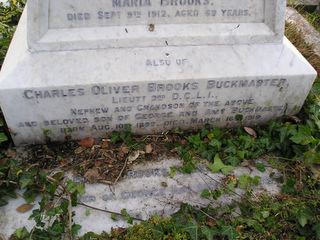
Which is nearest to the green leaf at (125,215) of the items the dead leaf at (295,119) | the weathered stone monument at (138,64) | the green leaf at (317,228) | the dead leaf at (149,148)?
the dead leaf at (149,148)

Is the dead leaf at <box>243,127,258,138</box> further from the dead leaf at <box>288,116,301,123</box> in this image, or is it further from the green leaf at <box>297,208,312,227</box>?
the green leaf at <box>297,208,312,227</box>

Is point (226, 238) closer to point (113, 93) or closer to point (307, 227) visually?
point (307, 227)

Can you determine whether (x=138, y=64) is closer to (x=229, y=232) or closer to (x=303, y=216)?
(x=229, y=232)

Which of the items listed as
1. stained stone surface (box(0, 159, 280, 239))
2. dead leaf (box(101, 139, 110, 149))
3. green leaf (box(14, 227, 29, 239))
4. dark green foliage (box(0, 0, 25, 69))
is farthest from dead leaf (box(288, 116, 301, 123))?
dark green foliage (box(0, 0, 25, 69))

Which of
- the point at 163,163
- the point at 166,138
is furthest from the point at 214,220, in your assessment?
the point at 166,138

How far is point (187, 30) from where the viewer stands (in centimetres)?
258

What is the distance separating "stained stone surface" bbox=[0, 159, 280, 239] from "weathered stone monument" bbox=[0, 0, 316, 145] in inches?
16.5

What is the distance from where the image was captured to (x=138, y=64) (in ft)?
8.32

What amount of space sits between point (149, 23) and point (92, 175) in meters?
1.09

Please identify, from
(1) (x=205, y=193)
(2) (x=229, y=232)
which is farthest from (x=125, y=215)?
(2) (x=229, y=232)

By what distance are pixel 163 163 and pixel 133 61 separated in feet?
2.48

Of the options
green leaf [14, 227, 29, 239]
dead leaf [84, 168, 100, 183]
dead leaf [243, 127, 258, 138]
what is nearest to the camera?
green leaf [14, 227, 29, 239]

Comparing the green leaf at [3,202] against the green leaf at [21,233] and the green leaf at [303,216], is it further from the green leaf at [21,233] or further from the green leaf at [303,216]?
the green leaf at [303,216]

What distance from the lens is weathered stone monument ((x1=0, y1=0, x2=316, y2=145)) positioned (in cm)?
245
